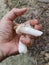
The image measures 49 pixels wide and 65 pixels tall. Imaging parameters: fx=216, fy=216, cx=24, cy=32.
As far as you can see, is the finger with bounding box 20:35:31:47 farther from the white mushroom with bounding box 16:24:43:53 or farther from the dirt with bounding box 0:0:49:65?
the dirt with bounding box 0:0:49:65

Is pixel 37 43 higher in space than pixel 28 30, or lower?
lower

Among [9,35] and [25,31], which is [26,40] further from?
[9,35]

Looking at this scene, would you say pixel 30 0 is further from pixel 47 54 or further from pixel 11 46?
pixel 11 46

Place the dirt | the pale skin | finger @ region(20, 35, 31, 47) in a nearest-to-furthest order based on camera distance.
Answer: finger @ region(20, 35, 31, 47), the pale skin, the dirt

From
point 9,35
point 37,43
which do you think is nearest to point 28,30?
point 9,35

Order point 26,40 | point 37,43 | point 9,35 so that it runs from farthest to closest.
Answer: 1. point 37,43
2. point 9,35
3. point 26,40

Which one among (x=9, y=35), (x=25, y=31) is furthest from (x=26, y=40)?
(x=9, y=35)

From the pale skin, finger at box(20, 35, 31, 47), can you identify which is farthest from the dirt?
finger at box(20, 35, 31, 47)

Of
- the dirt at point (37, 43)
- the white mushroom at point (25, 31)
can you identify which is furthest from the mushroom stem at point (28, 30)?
the dirt at point (37, 43)

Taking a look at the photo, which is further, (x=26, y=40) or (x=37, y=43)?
(x=37, y=43)

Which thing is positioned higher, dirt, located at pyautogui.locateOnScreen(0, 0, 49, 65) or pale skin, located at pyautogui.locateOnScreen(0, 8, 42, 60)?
pale skin, located at pyautogui.locateOnScreen(0, 8, 42, 60)

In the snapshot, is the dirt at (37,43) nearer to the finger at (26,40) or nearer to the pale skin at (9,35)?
the pale skin at (9,35)

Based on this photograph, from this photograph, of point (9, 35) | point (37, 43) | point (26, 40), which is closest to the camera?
point (26, 40)
